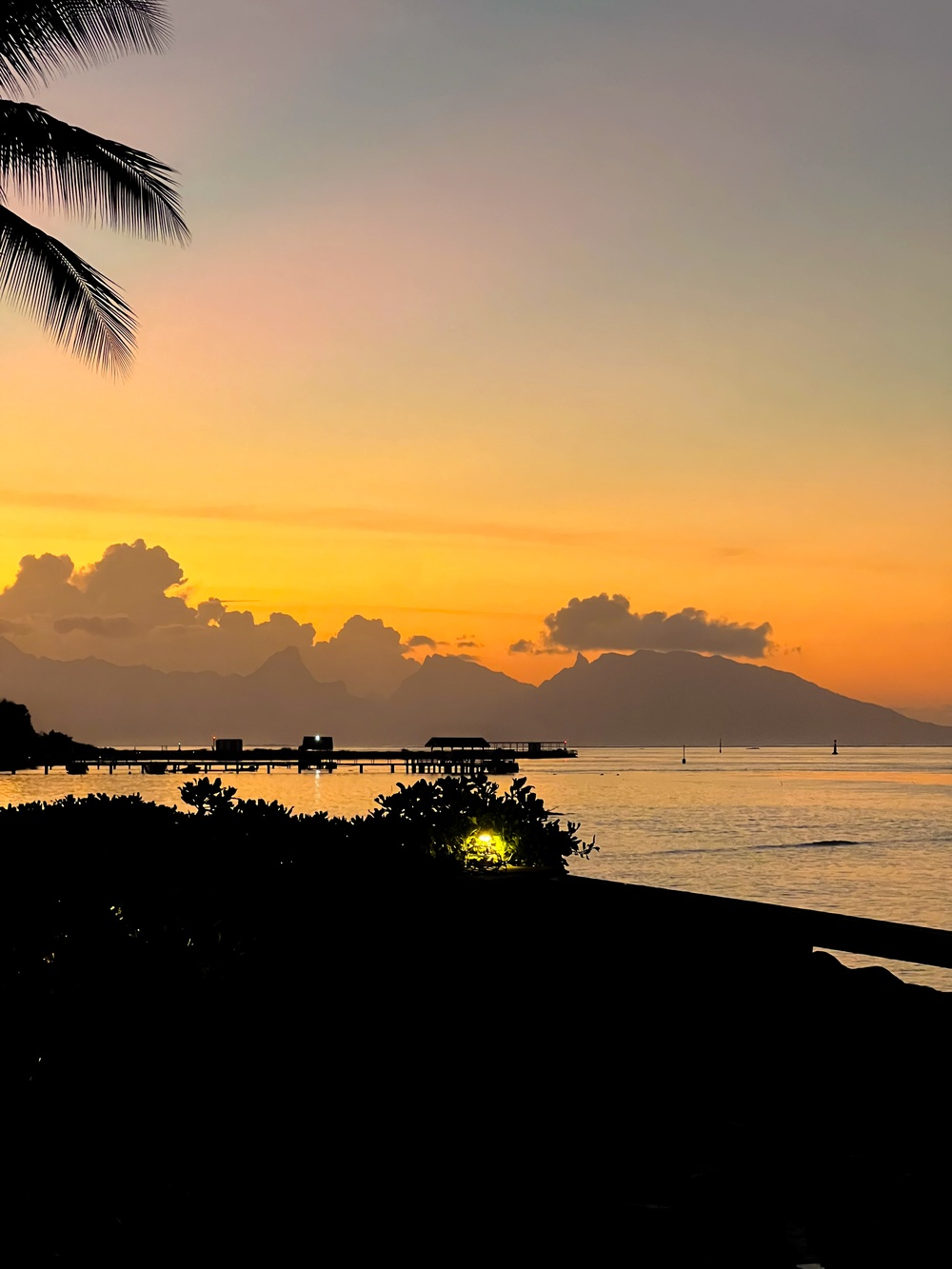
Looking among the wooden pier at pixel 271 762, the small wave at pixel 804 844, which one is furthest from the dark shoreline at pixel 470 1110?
the wooden pier at pixel 271 762

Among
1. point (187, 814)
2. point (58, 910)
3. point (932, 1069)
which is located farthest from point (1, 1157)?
point (187, 814)

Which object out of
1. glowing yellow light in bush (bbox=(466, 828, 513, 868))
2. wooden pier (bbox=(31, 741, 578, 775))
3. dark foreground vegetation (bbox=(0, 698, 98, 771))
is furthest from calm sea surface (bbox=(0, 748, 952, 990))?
wooden pier (bbox=(31, 741, 578, 775))

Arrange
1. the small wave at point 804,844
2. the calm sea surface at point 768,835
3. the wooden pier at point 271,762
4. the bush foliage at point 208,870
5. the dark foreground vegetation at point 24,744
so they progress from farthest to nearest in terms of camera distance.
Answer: the wooden pier at point 271,762 → the dark foreground vegetation at point 24,744 → the small wave at point 804,844 → the calm sea surface at point 768,835 → the bush foliage at point 208,870

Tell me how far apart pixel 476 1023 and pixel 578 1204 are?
363cm

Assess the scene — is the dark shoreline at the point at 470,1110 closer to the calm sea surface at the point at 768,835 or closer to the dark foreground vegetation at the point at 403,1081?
the dark foreground vegetation at the point at 403,1081

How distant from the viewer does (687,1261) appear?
4590 millimetres

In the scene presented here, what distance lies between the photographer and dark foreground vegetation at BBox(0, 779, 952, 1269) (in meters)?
4.62

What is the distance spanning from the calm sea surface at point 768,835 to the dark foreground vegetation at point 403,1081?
57.9 ft

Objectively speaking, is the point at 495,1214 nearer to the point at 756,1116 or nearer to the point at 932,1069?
the point at 756,1116

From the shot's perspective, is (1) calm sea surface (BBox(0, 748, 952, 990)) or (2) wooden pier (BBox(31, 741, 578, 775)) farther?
(2) wooden pier (BBox(31, 741, 578, 775))

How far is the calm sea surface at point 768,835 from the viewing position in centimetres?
4362

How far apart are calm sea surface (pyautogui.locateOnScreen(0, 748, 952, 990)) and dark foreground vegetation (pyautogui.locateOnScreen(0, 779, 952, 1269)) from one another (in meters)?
17.6

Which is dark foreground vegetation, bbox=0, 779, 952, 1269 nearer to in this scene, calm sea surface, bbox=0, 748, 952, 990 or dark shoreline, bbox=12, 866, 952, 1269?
dark shoreline, bbox=12, 866, 952, 1269

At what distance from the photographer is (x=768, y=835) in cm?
6969
